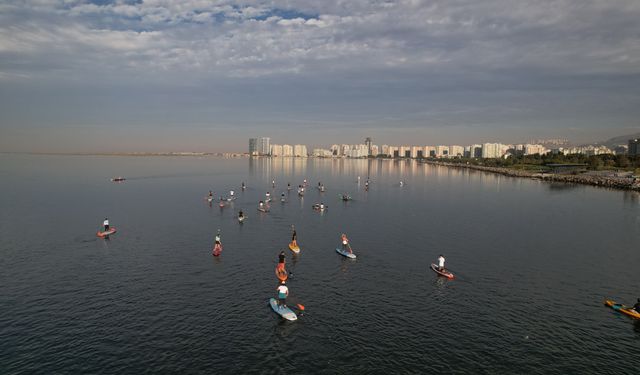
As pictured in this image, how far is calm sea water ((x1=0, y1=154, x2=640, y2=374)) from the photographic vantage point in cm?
2312

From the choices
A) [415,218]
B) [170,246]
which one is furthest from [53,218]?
[415,218]

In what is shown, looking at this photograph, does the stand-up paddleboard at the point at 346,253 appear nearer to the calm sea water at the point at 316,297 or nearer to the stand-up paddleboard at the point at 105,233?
the calm sea water at the point at 316,297

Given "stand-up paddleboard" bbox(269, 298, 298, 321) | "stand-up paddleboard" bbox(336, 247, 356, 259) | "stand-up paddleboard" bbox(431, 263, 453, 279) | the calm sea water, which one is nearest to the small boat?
the calm sea water

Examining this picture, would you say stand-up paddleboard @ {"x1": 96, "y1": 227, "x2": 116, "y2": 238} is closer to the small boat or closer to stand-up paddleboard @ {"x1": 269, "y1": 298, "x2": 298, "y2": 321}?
stand-up paddleboard @ {"x1": 269, "y1": 298, "x2": 298, "y2": 321}

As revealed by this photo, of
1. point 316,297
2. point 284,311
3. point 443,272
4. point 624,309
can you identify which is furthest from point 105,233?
point 624,309

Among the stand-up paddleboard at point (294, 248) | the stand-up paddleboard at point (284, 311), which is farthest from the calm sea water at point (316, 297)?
the stand-up paddleboard at point (294, 248)

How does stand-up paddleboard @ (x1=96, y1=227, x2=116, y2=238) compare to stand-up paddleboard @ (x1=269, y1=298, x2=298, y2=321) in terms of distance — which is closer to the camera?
stand-up paddleboard @ (x1=269, y1=298, x2=298, y2=321)

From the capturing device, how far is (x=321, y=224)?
204ft

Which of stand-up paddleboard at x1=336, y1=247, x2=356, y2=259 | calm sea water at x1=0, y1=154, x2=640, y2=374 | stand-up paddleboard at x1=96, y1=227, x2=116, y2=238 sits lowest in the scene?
calm sea water at x1=0, y1=154, x2=640, y2=374

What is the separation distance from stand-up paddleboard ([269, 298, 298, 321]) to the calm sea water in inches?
24.3

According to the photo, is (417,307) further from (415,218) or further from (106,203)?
(106,203)

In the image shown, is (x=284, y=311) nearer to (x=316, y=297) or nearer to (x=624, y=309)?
(x=316, y=297)

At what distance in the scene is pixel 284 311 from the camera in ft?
91.5

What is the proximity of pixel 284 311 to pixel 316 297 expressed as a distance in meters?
4.39
